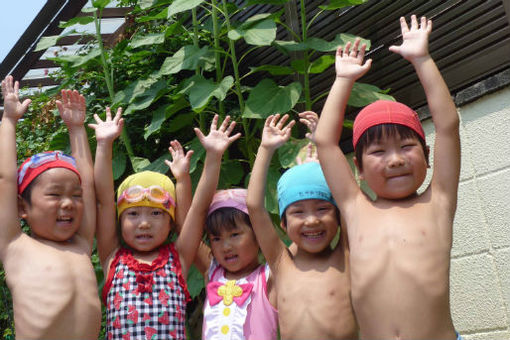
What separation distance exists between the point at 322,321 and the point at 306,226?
361 millimetres

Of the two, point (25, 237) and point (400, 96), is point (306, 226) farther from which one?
point (400, 96)

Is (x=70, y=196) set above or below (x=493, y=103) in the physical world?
below

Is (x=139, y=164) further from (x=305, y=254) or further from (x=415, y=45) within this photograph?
(x=415, y=45)

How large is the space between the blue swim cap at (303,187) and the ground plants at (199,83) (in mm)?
590

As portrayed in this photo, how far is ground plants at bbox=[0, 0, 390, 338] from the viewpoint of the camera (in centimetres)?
322

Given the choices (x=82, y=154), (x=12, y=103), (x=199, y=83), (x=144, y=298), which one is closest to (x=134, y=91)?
(x=199, y=83)

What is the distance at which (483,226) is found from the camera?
2973 millimetres

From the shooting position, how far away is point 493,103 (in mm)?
2949

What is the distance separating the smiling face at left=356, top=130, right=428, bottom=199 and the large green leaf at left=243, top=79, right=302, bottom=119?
3.71 feet

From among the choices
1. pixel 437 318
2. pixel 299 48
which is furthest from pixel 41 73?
Answer: pixel 437 318

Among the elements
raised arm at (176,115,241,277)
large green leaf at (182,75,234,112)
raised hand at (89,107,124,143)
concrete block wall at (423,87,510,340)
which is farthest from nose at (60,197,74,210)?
concrete block wall at (423,87,510,340)

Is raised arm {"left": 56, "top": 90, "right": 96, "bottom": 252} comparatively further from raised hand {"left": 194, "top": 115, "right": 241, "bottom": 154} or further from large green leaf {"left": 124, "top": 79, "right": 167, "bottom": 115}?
large green leaf {"left": 124, "top": 79, "right": 167, "bottom": 115}

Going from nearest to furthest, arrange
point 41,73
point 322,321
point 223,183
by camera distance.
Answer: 1. point 322,321
2. point 223,183
3. point 41,73

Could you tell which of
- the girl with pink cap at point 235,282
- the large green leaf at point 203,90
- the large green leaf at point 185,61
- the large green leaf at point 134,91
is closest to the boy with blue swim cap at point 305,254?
the girl with pink cap at point 235,282
